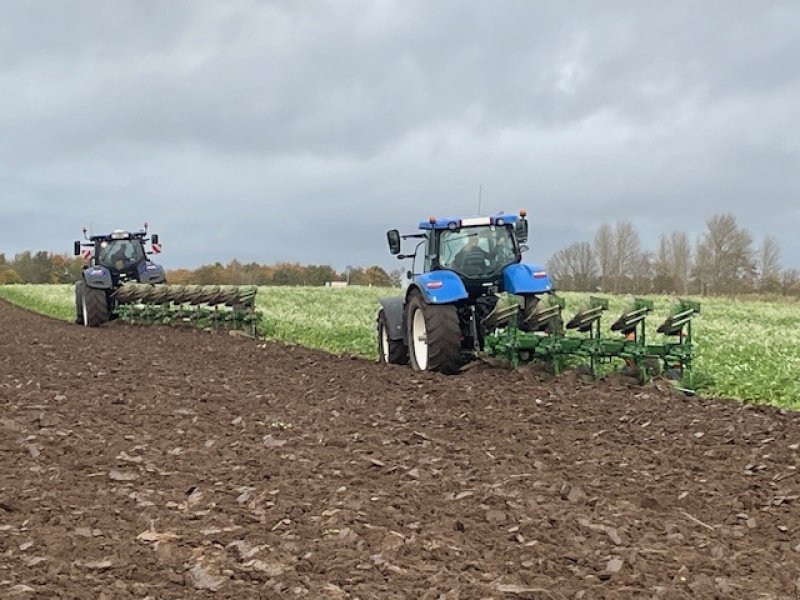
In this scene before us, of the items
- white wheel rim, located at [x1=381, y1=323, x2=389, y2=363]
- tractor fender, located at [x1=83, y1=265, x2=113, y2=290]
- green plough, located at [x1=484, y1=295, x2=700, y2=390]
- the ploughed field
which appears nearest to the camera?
the ploughed field

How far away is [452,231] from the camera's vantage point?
38.7 feet

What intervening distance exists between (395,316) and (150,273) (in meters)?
11.7

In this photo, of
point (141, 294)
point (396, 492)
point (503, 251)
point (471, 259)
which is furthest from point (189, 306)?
point (396, 492)

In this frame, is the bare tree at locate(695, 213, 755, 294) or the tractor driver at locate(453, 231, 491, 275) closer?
the tractor driver at locate(453, 231, 491, 275)

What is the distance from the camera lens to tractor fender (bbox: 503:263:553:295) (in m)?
10.9

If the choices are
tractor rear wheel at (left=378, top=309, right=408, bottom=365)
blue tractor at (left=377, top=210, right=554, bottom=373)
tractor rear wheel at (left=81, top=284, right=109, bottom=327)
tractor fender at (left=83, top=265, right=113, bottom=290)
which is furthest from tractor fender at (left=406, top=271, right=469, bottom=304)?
tractor rear wheel at (left=81, top=284, right=109, bottom=327)

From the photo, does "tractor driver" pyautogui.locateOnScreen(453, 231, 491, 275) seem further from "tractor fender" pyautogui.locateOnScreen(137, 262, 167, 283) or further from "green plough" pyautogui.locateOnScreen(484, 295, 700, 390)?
"tractor fender" pyautogui.locateOnScreen(137, 262, 167, 283)

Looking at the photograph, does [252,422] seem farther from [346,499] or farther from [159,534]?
[159,534]

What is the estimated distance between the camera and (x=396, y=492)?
18.0 ft

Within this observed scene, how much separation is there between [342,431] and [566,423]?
187cm

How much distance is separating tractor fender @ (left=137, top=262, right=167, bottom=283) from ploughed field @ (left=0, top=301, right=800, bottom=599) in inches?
509

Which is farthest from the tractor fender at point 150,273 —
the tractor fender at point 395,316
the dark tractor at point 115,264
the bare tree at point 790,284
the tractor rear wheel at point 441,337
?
the bare tree at point 790,284

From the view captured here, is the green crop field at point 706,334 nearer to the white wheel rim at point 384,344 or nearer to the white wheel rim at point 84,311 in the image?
the white wheel rim at point 384,344

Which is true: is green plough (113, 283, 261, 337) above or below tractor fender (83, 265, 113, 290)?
below
